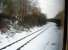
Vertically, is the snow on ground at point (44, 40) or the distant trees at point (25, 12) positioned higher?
the distant trees at point (25, 12)

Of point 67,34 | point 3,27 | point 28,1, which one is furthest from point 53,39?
point 3,27

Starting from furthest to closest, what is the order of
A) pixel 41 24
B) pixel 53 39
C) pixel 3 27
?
pixel 53 39 < pixel 41 24 < pixel 3 27

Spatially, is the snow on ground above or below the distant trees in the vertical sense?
below

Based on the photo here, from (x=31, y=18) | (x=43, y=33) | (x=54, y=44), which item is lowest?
(x=54, y=44)

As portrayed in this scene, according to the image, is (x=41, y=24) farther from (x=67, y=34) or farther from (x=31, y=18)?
(x=67, y=34)

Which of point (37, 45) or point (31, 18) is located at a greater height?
point (31, 18)

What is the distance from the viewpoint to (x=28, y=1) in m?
1.36

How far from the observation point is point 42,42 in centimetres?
149

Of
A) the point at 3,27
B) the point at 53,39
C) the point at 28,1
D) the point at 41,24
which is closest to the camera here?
the point at 3,27

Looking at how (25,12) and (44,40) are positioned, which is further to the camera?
(44,40)

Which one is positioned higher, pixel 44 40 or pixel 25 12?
pixel 25 12

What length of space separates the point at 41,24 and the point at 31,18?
0.13m

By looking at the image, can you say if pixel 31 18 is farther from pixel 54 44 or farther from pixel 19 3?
pixel 54 44

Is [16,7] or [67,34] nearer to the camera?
[16,7]
